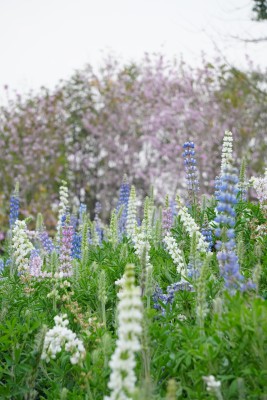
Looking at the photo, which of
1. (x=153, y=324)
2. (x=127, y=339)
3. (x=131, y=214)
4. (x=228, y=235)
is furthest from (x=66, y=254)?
(x=127, y=339)

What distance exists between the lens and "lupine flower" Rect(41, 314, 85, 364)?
320 cm

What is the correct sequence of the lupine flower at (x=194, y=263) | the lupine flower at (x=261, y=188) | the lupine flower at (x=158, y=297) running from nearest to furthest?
the lupine flower at (x=194, y=263) → the lupine flower at (x=158, y=297) → the lupine flower at (x=261, y=188)

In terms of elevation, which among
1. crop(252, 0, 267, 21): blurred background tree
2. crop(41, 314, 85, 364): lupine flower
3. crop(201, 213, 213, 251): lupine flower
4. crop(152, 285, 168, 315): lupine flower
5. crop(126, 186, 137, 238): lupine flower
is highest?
crop(252, 0, 267, 21): blurred background tree

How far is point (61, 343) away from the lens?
3.40 m

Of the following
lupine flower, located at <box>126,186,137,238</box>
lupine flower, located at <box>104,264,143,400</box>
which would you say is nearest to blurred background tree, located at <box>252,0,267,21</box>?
lupine flower, located at <box>126,186,137,238</box>

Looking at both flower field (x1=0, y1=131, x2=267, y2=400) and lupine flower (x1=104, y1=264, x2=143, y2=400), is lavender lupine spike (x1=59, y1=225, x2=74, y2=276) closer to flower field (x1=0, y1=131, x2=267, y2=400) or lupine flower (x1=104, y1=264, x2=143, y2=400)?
flower field (x1=0, y1=131, x2=267, y2=400)

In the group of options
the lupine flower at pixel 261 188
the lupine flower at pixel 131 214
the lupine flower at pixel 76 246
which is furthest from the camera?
the lupine flower at pixel 131 214

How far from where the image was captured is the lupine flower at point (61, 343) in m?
3.20

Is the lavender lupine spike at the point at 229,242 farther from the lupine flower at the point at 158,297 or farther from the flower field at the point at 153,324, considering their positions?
the lupine flower at the point at 158,297

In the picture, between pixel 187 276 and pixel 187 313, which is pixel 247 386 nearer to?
pixel 187 313

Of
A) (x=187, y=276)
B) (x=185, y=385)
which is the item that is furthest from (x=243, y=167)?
(x=185, y=385)

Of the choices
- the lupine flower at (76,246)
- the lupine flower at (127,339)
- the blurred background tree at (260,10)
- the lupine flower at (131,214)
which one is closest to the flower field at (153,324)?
the lupine flower at (127,339)

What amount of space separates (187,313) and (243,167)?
185 cm

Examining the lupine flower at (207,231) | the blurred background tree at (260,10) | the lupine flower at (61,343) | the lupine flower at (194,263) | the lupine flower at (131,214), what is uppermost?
the blurred background tree at (260,10)
